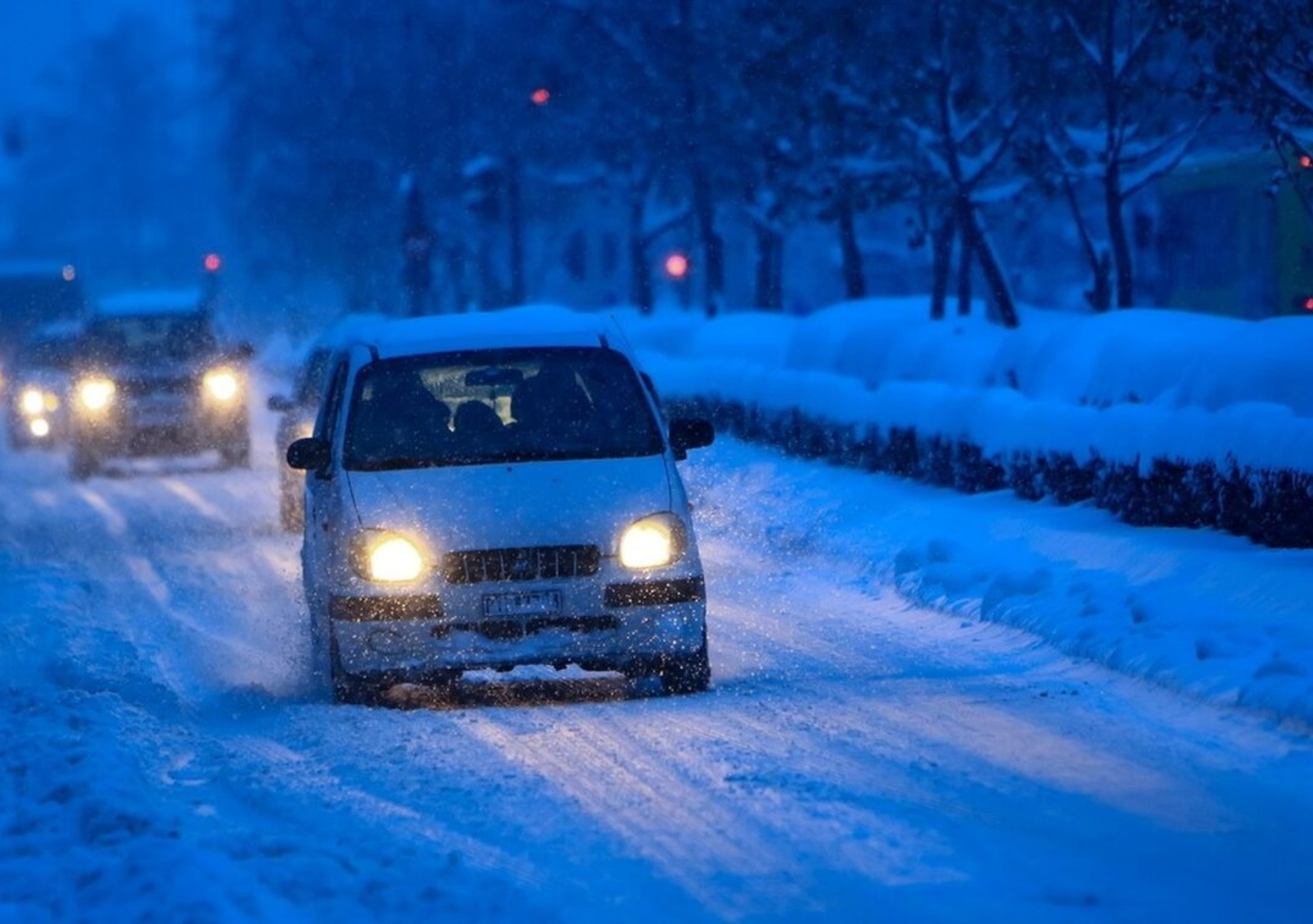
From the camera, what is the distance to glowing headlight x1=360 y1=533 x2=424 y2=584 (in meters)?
9.88

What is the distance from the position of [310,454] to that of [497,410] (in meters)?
0.90

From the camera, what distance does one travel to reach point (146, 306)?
89.6ft

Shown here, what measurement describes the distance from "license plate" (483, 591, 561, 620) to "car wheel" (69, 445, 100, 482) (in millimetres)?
16509

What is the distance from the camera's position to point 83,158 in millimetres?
128000

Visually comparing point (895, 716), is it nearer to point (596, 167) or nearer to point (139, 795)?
point (139, 795)

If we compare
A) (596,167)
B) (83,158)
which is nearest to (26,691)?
(596,167)

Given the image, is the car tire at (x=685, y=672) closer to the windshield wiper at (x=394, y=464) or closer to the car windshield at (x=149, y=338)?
the windshield wiper at (x=394, y=464)

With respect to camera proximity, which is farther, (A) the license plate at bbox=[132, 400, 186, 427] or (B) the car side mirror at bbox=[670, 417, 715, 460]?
(A) the license plate at bbox=[132, 400, 186, 427]

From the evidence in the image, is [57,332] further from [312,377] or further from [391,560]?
[391,560]

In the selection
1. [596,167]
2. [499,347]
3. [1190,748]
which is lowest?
[1190,748]

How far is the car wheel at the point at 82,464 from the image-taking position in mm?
25406

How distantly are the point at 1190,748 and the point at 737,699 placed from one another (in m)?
2.12

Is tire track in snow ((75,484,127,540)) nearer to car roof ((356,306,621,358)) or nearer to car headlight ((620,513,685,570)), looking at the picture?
car roof ((356,306,621,358))

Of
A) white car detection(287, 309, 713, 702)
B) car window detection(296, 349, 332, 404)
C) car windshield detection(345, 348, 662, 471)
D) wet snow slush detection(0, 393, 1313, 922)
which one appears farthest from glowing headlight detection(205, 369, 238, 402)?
white car detection(287, 309, 713, 702)
